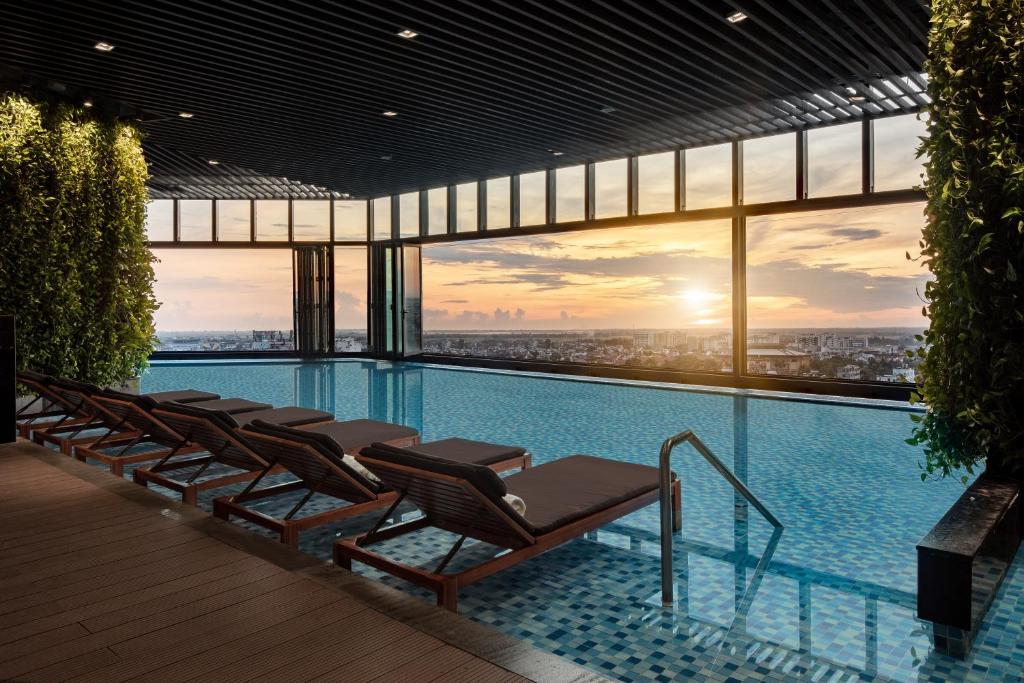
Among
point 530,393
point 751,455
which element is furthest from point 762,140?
point 751,455

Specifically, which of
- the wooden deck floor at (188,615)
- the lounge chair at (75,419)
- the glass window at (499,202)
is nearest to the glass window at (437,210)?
the glass window at (499,202)

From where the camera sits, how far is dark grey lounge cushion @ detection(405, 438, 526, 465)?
4.68 m

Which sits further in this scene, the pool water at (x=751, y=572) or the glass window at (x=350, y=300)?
the glass window at (x=350, y=300)

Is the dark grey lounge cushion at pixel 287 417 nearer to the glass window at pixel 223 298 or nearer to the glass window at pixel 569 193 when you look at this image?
the glass window at pixel 569 193

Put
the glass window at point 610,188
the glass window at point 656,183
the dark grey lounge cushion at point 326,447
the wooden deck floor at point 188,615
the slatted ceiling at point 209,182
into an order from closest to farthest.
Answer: the wooden deck floor at point 188,615
the dark grey lounge cushion at point 326,447
the glass window at point 656,183
the glass window at point 610,188
the slatted ceiling at point 209,182

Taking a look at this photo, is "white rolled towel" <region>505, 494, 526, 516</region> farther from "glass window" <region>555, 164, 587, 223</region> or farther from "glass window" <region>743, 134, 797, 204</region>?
"glass window" <region>555, 164, 587, 223</region>

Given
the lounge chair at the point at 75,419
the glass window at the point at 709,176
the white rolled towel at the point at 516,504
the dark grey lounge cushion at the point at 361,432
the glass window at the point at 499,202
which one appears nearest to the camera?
the white rolled towel at the point at 516,504

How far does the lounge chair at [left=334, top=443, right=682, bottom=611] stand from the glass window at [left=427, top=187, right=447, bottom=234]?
11.3m

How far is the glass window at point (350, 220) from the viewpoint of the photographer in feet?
52.7

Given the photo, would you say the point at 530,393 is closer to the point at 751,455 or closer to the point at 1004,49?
the point at 751,455

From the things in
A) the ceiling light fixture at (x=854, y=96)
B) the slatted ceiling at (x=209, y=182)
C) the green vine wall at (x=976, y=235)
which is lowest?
the green vine wall at (x=976, y=235)

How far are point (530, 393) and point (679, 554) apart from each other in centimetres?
710

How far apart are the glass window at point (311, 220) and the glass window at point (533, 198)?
18.5 feet

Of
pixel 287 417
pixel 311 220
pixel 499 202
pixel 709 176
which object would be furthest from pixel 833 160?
pixel 311 220
